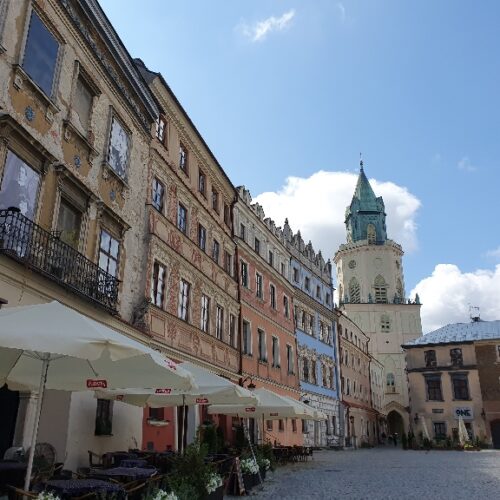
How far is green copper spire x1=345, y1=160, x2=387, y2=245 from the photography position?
237 feet

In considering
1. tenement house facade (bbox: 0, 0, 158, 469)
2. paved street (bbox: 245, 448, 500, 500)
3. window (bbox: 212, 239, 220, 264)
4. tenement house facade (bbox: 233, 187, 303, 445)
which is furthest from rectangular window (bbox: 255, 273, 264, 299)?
tenement house facade (bbox: 0, 0, 158, 469)

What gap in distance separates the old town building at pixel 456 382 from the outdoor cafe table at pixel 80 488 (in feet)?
147

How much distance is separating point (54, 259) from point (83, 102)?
491 cm

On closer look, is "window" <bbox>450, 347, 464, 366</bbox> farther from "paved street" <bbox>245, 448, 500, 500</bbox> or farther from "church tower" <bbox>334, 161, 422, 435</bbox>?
"paved street" <bbox>245, 448, 500, 500</bbox>

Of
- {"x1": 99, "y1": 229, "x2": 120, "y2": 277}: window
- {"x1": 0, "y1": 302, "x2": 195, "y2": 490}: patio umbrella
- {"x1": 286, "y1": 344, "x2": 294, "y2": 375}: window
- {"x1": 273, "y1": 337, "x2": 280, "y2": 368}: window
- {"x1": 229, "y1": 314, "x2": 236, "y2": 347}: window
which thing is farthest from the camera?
{"x1": 286, "y1": 344, "x2": 294, "y2": 375}: window

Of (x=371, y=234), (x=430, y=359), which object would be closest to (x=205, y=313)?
(x=430, y=359)

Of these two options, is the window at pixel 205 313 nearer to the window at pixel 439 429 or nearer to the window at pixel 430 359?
the window at pixel 439 429

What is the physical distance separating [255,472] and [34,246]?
25.7 feet

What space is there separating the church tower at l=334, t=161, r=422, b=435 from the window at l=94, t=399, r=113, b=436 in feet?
181

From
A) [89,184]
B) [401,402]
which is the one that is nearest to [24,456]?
[89,184]

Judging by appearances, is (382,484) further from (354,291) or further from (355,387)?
(354,291)

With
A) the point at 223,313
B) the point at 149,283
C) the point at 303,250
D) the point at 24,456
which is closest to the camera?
the point at 24,456

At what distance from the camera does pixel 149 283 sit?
53.9ft

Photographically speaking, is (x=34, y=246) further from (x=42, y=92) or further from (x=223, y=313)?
(x=223, y=313)
